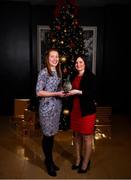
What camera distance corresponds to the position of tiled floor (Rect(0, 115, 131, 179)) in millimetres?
3945

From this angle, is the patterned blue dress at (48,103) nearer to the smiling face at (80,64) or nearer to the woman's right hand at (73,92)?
Result: the woman's right hand at (73,92)

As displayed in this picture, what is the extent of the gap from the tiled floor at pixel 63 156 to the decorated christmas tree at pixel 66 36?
1.00 metres

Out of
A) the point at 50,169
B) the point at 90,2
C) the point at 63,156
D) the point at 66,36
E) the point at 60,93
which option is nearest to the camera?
the point at 60,93

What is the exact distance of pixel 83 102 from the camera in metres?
3.71

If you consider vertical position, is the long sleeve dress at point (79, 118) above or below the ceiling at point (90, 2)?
below

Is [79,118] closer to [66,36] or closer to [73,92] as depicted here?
[73,92]

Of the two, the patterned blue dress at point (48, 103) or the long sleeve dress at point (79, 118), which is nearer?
the patterned blue dress at point (48, 103)

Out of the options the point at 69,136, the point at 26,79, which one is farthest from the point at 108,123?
the point at 26,79

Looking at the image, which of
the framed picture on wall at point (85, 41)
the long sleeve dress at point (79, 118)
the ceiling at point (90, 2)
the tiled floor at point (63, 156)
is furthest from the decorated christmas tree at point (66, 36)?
the long sleeve dress at point (79, 118)

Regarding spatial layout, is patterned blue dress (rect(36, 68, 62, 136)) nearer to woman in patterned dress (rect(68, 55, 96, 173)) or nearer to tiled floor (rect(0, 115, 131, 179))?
woman in patterned dress (rect(68, 55, 96, 173))

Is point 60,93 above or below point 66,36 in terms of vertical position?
below

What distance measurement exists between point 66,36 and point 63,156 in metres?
2.51

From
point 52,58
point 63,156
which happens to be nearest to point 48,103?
point 52,58

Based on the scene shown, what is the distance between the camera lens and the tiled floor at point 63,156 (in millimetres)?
3945
